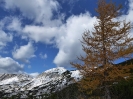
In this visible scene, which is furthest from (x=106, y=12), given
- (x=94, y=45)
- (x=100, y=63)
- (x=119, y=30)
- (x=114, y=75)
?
(x=114, y=75)

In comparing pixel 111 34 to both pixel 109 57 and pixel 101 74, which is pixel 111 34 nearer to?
pixel 109 57

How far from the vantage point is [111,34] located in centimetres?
1564

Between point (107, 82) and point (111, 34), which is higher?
point (111, 34)

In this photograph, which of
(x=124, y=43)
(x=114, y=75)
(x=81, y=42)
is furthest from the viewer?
(x=81, y=42)

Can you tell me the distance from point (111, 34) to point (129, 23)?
1.94m

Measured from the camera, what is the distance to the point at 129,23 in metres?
16.1

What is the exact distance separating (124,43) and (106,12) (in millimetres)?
3278

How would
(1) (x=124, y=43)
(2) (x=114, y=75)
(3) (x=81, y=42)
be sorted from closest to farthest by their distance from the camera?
(2) (x=114, y=75) < (1) (x=124, y=43) < (3) (x=81, y=42)

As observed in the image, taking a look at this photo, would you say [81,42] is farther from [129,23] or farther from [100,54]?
[129,23]

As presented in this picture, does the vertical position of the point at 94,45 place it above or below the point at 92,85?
above

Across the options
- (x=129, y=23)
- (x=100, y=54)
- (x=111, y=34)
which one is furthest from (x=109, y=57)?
(x=129, y=23)

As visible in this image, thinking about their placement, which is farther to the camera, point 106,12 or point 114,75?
point 106,12

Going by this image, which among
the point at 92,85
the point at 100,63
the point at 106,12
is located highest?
the point at 106,12

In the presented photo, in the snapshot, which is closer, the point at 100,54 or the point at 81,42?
the point at 100,54
